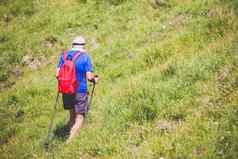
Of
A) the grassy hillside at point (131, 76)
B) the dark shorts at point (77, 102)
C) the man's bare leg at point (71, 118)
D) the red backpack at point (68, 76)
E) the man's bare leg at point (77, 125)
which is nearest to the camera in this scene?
the grassy hillside at point (131, 76)

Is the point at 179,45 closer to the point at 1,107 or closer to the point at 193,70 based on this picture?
the point at 193,70

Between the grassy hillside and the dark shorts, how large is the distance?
0.41m

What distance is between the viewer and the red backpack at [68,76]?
9500 mm

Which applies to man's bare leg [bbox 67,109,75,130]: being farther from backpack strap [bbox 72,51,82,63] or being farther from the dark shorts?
backpack strap [bbox 72,51,82,63]

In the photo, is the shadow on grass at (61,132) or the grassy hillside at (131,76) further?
the shadow on grass at (61,132)

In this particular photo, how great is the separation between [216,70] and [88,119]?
3.37 m

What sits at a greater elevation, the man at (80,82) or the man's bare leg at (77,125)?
the man at (80,82)

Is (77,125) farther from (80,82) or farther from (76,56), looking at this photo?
(76,56)

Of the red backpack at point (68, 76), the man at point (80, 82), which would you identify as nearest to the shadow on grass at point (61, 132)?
the man at point (80, 82)

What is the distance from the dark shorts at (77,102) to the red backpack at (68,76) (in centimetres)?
27

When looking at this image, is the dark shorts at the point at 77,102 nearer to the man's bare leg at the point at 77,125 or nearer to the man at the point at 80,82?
the man at the point at 80,82

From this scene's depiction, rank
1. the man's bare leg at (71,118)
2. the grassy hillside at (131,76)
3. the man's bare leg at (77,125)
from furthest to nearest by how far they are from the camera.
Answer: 1. the man's bare leg at (71,118)
2. the man's bare leg at (77,125)
3. the grassy hillside at (131,76)

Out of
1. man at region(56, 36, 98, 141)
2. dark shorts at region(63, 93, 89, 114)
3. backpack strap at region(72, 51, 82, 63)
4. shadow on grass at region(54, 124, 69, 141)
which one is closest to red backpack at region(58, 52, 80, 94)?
backpack strap at region(72, 51, 82, 63)

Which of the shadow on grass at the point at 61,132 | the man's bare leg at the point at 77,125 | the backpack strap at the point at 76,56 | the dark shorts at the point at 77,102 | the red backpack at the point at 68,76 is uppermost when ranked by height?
the backpack strap at the point at 76,56
